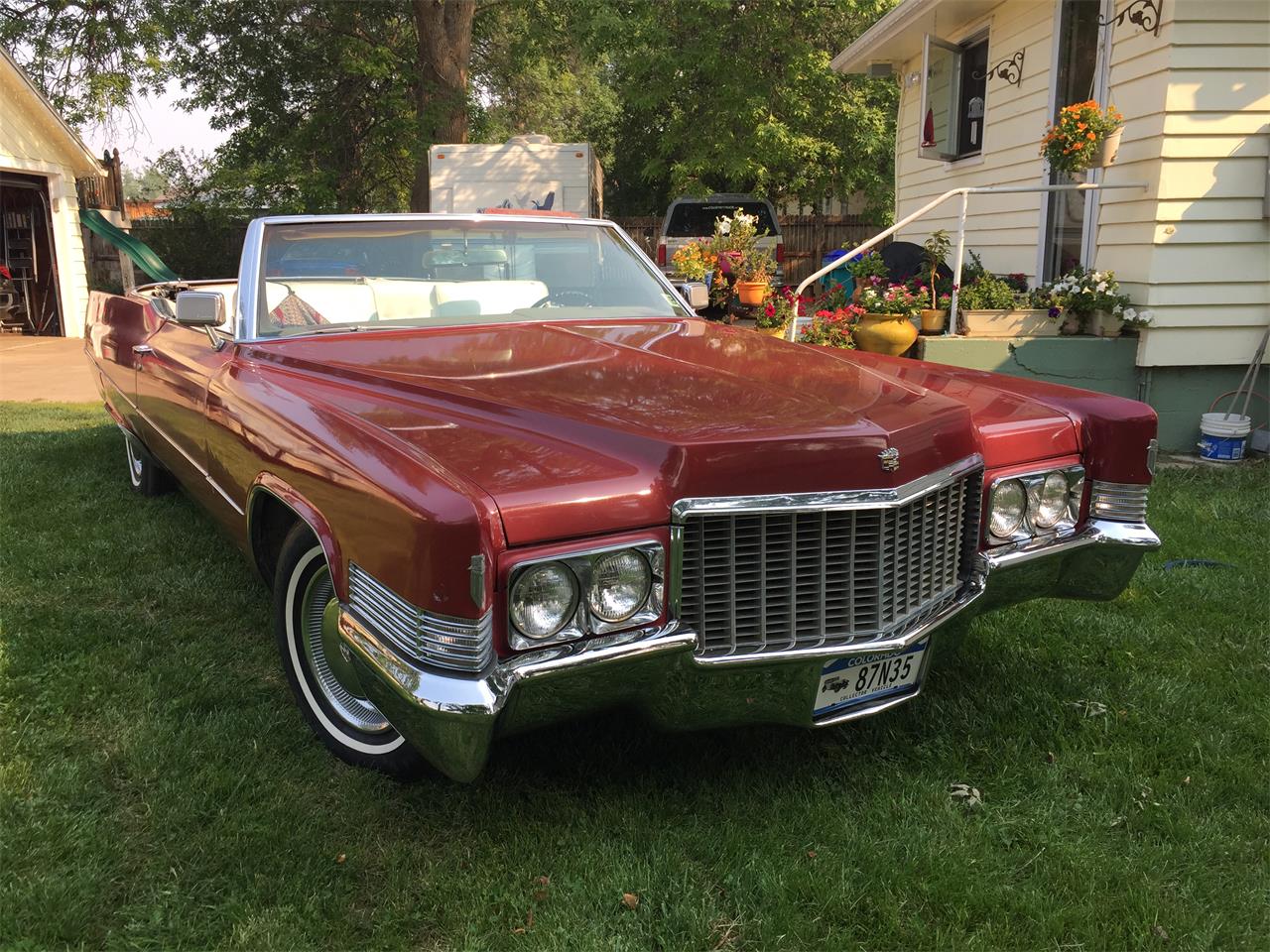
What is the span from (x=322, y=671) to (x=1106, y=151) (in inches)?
263

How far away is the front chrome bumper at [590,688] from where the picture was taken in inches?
76.5

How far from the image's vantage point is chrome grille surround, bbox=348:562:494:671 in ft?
6.32

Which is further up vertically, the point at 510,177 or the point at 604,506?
the point at 510,177

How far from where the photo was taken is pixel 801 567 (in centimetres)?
224

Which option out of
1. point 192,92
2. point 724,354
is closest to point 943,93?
point 724,354

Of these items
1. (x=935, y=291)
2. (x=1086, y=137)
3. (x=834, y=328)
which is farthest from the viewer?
(x=935, y=291)

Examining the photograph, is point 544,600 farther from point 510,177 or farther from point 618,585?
point 510,177

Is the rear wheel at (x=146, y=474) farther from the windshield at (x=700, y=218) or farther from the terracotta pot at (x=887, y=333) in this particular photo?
the windshield at (x=700, y=218)

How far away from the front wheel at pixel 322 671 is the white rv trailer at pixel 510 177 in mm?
12051

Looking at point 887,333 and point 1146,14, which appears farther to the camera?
point 887,333

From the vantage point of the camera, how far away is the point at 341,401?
8.65ft

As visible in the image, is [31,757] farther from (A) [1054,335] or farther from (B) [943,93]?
(B) [943,93]

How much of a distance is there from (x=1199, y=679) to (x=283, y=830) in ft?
9.76

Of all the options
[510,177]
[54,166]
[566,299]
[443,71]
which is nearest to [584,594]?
[566,299]
